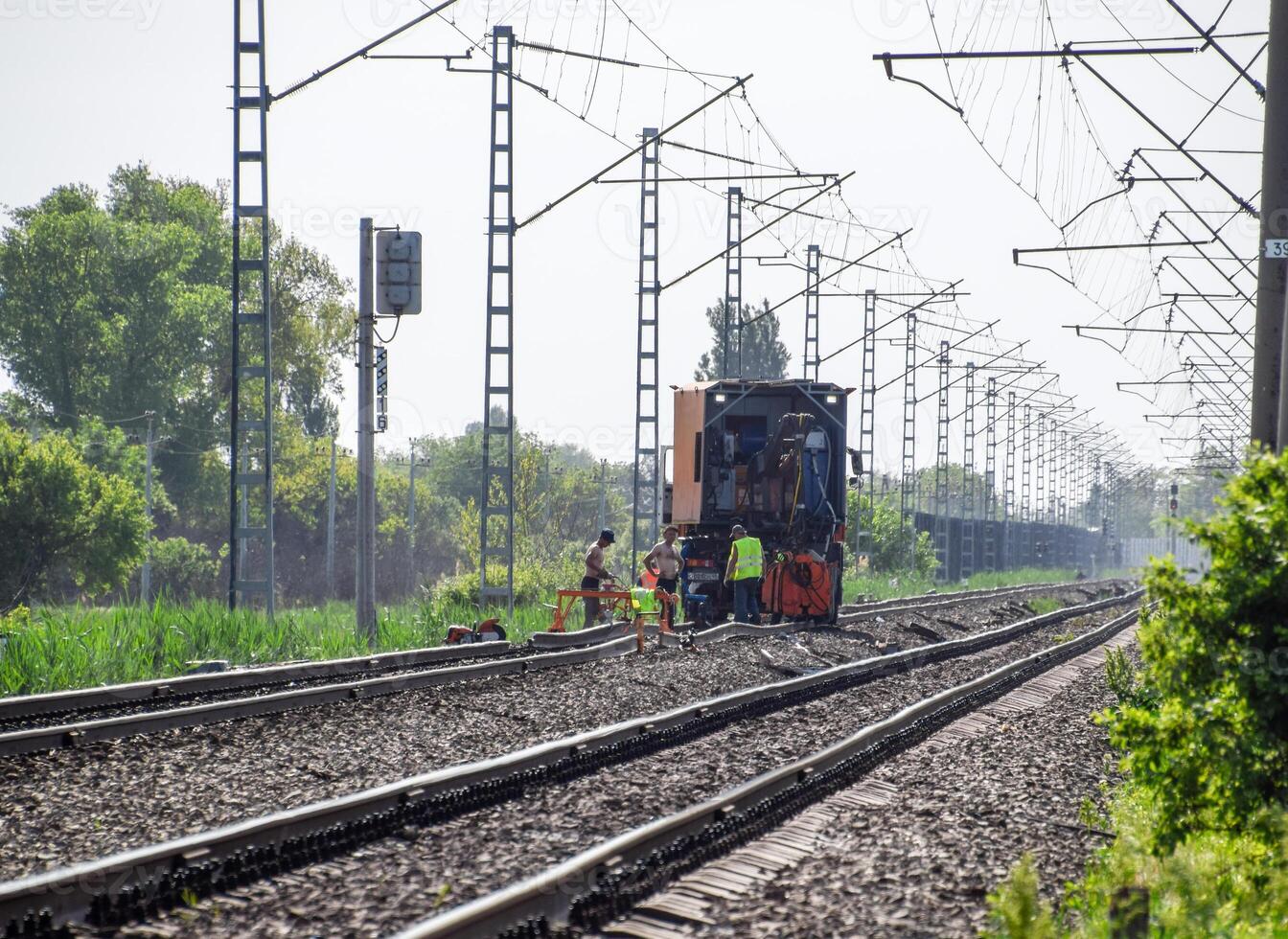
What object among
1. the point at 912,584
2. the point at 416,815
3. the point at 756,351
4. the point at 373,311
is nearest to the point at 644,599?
the point at 373,311

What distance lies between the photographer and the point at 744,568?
23.9m

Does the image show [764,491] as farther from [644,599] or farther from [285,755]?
[285,755]

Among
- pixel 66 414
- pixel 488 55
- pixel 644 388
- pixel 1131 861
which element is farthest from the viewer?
pixel 66 414

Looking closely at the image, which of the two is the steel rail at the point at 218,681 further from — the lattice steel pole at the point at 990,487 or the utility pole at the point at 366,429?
the lattice steel pole at the point at 990,487

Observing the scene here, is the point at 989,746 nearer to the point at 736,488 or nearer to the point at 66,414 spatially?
the point at 736,488

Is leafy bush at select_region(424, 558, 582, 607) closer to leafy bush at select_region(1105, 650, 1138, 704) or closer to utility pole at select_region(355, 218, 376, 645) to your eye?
utility pole at select_region(355, 218, 376, 645)

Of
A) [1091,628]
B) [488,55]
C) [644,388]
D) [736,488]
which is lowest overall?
[1091,628]

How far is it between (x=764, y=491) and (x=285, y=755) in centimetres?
1649

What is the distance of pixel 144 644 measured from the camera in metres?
15.4

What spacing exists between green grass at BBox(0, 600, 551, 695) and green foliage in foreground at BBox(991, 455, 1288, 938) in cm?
963

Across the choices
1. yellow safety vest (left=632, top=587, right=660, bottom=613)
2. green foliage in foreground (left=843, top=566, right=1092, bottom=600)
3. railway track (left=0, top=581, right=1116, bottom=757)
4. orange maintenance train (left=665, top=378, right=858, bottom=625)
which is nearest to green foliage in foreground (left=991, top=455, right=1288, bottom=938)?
railway track (left=0, top=581, right=1116, bottom=757)

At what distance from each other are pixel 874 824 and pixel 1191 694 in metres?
2.03

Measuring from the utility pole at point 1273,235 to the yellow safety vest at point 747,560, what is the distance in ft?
35.8

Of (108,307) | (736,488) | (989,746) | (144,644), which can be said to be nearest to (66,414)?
(108,307)
